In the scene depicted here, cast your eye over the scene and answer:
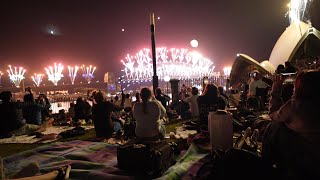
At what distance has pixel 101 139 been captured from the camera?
8852 millimetres

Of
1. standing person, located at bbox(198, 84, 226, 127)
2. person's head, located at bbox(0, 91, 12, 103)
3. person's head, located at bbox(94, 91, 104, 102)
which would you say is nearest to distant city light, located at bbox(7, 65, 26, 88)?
person's head, located at bbox(0, 91, 12, 103)

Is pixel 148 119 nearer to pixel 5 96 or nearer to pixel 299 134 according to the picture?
pixel 299 134

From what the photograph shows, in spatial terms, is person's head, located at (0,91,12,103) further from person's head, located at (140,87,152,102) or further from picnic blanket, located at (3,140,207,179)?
person's head, located at (140,87,152,102)

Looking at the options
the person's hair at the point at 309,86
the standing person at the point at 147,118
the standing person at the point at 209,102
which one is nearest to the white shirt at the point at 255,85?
the standing person at the point at 209,102

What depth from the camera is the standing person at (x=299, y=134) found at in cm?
304

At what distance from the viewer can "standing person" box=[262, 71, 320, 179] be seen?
3035mm

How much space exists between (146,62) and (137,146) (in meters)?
47.3

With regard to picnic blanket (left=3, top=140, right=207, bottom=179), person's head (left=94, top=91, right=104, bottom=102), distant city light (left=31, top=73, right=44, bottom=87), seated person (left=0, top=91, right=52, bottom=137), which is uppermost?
distant city light (left=31, top=73, right=44, bottom=87)

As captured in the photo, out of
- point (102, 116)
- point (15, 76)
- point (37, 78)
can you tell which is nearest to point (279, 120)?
→ point (102, 116)

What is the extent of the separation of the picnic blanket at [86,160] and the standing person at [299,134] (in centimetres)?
216

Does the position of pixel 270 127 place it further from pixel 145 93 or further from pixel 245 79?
pixel 245 79

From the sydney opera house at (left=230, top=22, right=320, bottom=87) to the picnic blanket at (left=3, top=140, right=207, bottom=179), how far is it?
19214 mm

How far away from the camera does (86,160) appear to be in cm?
639

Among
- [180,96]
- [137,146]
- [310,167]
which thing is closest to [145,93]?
[137,146]
